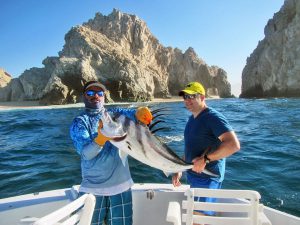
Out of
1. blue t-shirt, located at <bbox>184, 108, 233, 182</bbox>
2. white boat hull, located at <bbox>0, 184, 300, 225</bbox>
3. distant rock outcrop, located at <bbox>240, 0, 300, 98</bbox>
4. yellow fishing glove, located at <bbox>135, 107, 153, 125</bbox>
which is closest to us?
yellow fishing glove, located at <bbox>135, 107, 153, 125</bbox>

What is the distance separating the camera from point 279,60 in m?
72.8

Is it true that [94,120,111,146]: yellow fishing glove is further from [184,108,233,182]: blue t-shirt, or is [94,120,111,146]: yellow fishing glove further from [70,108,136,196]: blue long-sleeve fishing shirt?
[184,108,233,182]: blue t-shirt

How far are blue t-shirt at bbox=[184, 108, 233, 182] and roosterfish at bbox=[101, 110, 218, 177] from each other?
0.41m

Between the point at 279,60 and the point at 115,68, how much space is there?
37.9 m

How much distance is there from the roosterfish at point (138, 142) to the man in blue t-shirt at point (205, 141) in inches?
11.6

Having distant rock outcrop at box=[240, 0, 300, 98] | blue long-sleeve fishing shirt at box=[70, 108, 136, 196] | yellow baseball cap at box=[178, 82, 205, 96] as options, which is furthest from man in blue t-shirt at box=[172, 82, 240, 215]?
distant rock outcrop at box=[240, 0, 300, 98]

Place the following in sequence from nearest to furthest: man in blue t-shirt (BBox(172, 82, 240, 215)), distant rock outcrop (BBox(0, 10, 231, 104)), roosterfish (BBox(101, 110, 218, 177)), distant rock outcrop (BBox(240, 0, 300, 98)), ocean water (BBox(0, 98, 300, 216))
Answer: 1. roosterfish (BBox(101, 110, 218, 177))
2. man in blue t-shirt (BBox(172, 82, 240, 215))
3. ocean water (BBox(0, 98, 300, 216))
4. distant rock outcrop (BBox(0, 10, 231, 104))
5. distant rock outcrop (BBox(240, 0, 300, 98))

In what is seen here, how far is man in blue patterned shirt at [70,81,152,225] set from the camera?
309 cm

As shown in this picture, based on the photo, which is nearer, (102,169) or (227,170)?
(102,169)

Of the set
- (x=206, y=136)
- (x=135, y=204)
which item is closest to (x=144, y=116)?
(x=206, y=136)

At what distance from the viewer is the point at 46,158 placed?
1094 centimetres

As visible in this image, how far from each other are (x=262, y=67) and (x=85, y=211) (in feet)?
267

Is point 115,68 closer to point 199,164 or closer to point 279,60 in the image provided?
point 279,60

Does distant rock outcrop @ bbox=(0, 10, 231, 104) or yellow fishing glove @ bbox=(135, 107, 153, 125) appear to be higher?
distant rock outcrop @ bbox=(0, 10, 231, 104)
